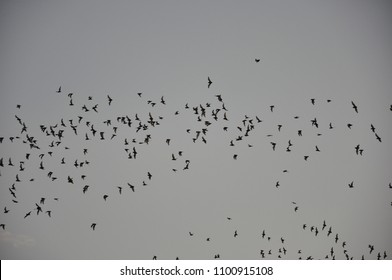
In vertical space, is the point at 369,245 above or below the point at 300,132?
below

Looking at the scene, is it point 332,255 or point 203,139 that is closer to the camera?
point 203,139

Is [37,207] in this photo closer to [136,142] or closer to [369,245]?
[136,142]

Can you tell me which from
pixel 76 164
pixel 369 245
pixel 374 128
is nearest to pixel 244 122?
pixel 374 128

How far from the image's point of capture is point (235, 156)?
31.5 m

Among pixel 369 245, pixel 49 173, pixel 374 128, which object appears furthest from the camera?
pixel 369 245

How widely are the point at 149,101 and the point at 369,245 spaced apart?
814 inches

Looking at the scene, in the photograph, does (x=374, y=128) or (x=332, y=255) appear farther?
(x=332, y=255)

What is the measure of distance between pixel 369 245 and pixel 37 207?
85.4ft

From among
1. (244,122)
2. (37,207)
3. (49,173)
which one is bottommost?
(37,207)

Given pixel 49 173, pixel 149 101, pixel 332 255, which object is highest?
pixel 149 101

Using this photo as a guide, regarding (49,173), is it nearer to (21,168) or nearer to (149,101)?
(21,168)

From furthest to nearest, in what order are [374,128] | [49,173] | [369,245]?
[369,245], [49,173], [374,128]

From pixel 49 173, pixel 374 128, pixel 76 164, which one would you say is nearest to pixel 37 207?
pixel 49 173

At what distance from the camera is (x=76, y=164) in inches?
1196
